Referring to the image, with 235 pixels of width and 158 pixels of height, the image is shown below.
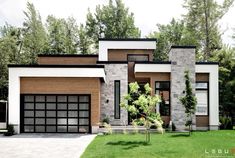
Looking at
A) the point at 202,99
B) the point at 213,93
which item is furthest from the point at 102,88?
the point at 213,93

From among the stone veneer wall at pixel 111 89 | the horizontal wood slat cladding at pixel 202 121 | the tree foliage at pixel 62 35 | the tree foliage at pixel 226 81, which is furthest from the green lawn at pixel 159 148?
the tree foliage at pixel 62 35

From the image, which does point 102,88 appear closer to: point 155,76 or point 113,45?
point 155,76

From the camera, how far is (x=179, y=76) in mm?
31312

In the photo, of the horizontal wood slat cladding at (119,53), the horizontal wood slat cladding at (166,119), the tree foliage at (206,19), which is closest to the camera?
the horizontal wood slat cladding at (166,119)

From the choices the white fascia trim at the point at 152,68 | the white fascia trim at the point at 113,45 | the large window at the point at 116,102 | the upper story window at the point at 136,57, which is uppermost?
the white fascia trim at the point at 113,45

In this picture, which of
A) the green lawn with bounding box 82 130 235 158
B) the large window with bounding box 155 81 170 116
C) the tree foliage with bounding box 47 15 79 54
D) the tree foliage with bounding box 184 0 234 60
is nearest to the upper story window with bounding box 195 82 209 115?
the large window with bounding box 155 81 170 116

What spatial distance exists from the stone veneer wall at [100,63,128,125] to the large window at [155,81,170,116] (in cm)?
243

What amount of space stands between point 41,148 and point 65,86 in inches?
356

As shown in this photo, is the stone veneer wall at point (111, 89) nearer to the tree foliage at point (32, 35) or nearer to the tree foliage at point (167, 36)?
the tree foliage at point (167, 36)

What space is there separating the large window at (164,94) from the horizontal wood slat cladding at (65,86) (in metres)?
5.55

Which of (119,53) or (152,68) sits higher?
(119,53)

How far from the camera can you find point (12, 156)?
1733cm

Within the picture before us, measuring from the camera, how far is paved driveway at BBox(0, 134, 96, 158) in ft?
57.9

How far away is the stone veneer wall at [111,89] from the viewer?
32.0m
